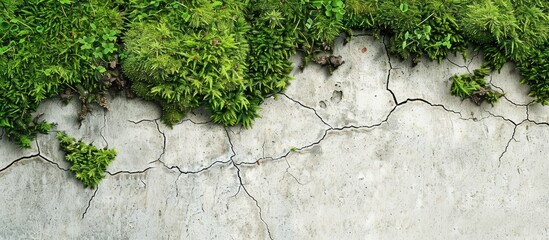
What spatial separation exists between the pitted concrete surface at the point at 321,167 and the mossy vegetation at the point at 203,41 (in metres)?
0.10

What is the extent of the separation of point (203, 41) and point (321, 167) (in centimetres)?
87

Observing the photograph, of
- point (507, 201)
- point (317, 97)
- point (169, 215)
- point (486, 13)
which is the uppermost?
point (486, 13)

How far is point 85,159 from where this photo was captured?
9.86ft

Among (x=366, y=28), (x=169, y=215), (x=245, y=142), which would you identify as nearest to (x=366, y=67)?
(x=366, y=28)

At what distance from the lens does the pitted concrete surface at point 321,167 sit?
303 centimetres

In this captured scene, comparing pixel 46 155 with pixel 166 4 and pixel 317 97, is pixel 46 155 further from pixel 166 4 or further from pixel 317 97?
pixel 317 97

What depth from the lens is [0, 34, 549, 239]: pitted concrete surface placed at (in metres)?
3.03

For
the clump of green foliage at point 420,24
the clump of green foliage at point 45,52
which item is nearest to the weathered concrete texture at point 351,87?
the clump of green foliage at point 420,24

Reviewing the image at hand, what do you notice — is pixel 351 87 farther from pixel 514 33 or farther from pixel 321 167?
pixel 514 33

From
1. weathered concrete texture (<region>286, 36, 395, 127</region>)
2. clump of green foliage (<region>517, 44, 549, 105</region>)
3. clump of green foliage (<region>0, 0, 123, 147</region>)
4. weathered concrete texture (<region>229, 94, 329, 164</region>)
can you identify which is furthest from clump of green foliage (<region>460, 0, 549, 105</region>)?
clump of green foliage (<region>0, 0, 123, 147</region>)

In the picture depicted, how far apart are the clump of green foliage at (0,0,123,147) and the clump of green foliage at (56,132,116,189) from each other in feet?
0.43

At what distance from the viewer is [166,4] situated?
118 inches

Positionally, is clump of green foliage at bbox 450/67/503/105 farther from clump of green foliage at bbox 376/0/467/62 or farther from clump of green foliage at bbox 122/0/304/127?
clump of green foliage at bbox 122/0/304/127

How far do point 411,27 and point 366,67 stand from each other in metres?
0.30
